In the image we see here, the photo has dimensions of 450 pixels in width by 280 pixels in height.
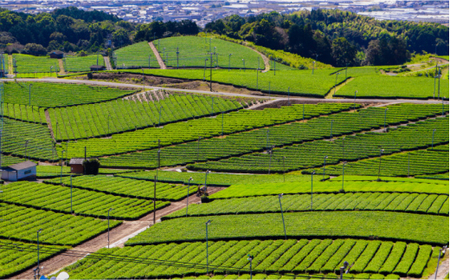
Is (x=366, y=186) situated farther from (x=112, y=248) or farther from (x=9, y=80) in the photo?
(x=9, y=80)

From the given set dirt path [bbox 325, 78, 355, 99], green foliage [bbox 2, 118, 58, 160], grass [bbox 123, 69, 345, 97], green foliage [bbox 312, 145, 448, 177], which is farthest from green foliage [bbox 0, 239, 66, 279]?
dirt path [bbox 325, 78, 355, 99]

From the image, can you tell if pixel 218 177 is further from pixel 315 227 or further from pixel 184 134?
pixel 315 227

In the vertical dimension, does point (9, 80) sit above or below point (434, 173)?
above

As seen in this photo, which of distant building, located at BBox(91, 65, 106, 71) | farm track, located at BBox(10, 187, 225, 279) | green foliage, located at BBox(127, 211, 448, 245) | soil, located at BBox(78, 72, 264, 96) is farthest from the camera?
distant building, located at BBox(91, 65, 106, 71)

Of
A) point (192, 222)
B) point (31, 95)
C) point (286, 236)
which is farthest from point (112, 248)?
point (31, 95)

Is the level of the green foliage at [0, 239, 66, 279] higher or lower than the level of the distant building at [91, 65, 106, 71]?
lower

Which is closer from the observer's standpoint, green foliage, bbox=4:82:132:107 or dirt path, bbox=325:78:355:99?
dirt path, bbox=325:78:355:99

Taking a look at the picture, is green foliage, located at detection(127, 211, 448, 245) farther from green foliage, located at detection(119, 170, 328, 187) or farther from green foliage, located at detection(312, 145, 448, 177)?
green foliage, located at detection(312, 145, 448, 177)
